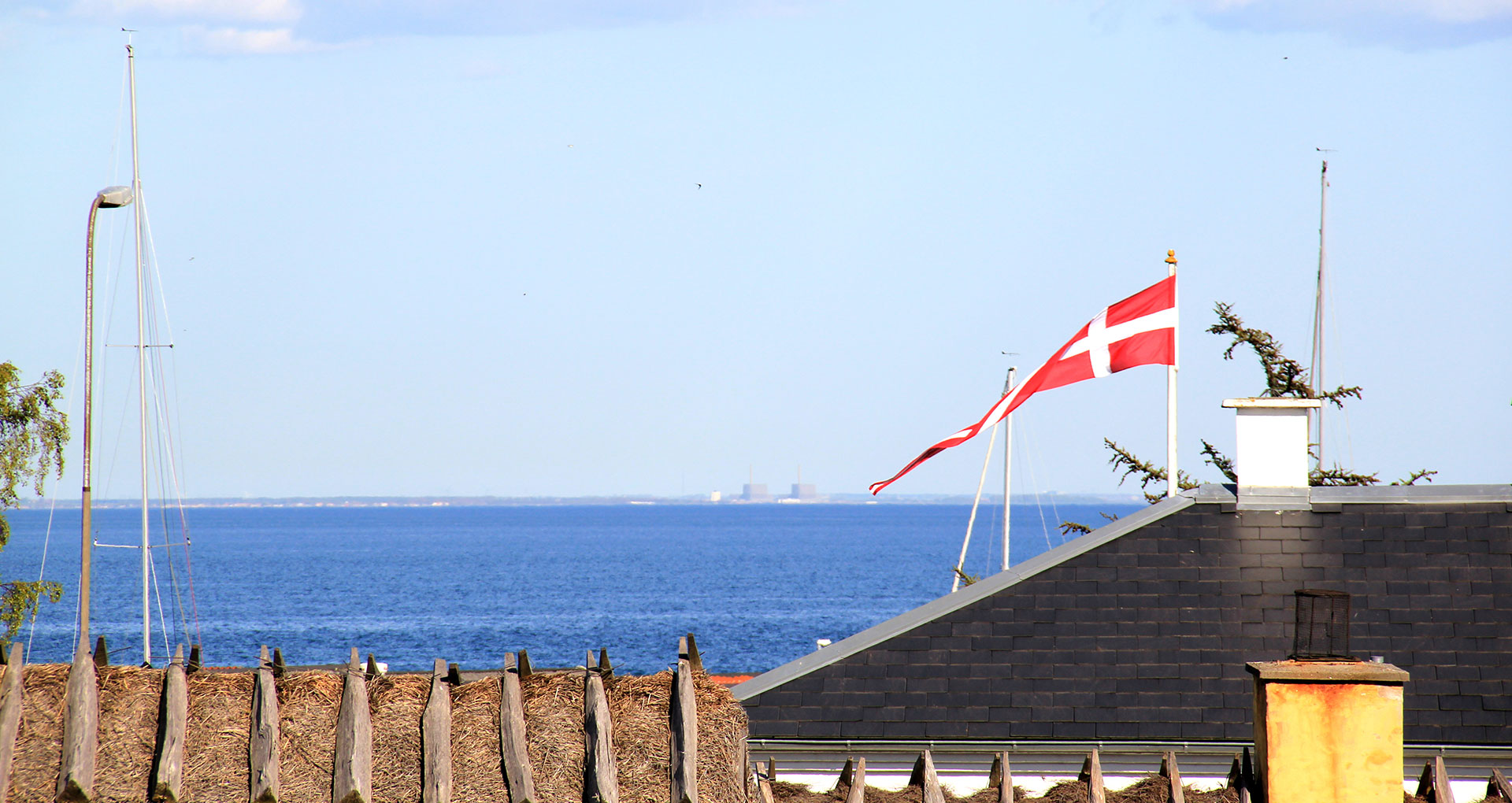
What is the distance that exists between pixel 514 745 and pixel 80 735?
9.90 feet

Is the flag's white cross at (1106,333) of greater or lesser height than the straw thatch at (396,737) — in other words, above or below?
above

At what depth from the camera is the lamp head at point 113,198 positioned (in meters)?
19.3

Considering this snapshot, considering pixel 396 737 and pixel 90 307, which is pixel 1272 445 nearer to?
pixel 396 737

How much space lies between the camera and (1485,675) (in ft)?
43.5

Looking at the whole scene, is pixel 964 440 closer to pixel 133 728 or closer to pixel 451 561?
pixel 133 728

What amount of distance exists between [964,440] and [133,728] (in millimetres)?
10375

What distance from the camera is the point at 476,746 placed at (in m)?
9.47

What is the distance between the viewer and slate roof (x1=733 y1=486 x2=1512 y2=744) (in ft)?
43.5

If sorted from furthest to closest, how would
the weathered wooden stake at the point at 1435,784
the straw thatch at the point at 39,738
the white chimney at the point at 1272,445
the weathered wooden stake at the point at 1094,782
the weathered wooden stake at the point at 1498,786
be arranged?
the white chimney at the point at 1272,445
the weathered wooden stake at the point at 1498,786
the weathered wooden stake at the point at 1094,782
the weathered wooden stake at the point at 1435,784
the straw thatch at the point at 39,738

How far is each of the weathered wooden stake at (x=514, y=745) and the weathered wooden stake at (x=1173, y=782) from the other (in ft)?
18.1

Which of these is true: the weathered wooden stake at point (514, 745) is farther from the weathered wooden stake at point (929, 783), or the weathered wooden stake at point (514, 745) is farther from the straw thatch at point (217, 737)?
the weathered wooden stake at point (929, 783)

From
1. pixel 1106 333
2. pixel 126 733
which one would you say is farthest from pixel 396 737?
pixel 1106 333

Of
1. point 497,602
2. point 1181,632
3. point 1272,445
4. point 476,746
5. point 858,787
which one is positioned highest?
point 1272,445

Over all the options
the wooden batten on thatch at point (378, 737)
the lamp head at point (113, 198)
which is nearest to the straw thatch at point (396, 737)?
the wooden batten on thatch at point (378, 737)
